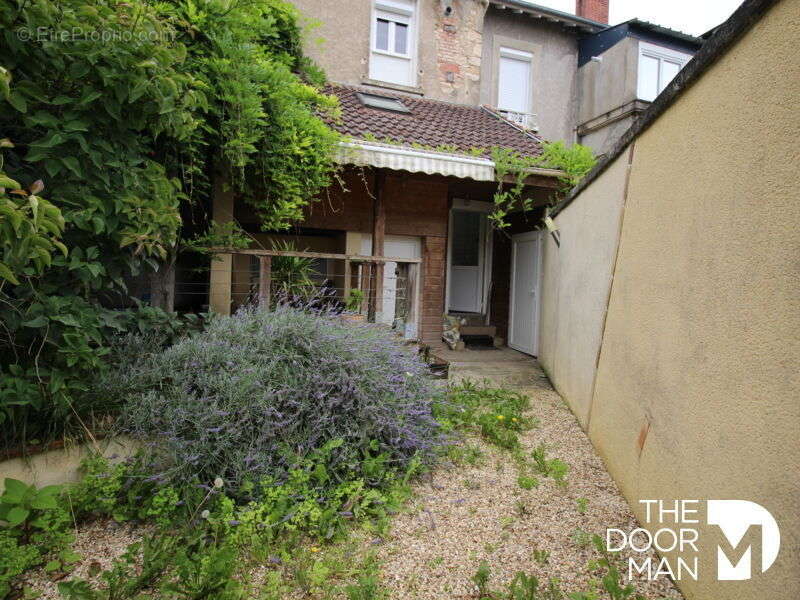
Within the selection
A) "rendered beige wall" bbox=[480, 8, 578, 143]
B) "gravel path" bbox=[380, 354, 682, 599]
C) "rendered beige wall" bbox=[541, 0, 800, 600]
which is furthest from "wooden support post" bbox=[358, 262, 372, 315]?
"rendered beige wall" bbox=[480, 8, 578, 143]

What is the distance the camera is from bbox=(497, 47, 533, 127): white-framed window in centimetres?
1047

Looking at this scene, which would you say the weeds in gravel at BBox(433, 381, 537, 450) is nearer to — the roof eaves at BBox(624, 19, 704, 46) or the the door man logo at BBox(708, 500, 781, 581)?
the the door man logo at BBox(708, 500, 781, 581)

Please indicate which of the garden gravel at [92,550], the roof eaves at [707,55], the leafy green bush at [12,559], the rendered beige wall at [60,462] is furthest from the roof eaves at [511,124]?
the leafy green bush at [12,559]

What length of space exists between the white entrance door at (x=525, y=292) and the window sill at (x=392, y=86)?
3614 millimetres

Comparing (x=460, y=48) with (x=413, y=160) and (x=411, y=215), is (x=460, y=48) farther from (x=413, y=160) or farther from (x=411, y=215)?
(x=413, y=160)

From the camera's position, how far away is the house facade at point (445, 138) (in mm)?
6539

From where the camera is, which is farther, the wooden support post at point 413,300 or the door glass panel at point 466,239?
the door glass panel at point 466,239

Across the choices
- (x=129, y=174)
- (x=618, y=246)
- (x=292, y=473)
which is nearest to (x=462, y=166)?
(x=618, y=246)

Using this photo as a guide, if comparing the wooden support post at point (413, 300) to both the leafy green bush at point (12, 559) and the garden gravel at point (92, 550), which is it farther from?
the leafy green bush at point (12, 559)

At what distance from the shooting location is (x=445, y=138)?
732 centimetres

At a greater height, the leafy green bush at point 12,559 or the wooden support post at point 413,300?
the wooden support post at point 413,300

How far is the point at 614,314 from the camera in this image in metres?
3.55

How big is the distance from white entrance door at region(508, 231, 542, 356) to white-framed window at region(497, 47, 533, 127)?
10.7ft

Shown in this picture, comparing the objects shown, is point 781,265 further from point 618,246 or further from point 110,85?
point 110,85
